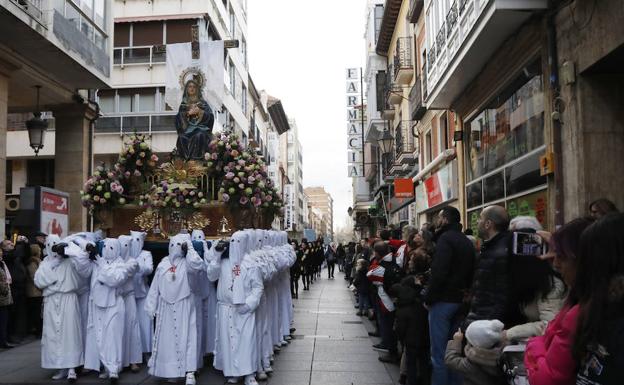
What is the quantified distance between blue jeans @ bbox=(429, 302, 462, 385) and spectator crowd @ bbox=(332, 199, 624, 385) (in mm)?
11

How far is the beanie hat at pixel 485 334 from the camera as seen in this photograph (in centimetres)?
379

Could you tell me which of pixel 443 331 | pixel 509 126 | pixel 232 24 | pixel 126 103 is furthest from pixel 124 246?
pixel 232 24

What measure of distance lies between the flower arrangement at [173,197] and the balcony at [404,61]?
16828 mm

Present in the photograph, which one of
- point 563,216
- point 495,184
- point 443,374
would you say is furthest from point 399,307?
point 495,184

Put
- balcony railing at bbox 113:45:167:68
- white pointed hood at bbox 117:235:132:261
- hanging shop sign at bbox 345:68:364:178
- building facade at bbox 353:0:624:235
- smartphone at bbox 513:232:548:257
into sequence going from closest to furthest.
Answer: smartphone at bbox 513:232:548:257
white pointed hood at bbox 117:235:132:261
building facade at bbox 353:0:624:235
balcony railing at bbox 113:45:167:68
hanging shop sign at bbox 345:68:364:178

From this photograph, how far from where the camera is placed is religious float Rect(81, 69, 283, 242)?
1148cm

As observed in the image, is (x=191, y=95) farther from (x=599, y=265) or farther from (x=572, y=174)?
(x=599, y=265)

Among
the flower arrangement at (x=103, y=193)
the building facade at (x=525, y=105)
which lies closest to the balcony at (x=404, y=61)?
the building facade at (x=525, y=105)

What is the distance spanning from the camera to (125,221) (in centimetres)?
1212

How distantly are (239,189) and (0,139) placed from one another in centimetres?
597

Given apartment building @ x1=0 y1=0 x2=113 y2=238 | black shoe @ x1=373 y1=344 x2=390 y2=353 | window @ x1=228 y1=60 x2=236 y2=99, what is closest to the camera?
black shoe @ x1=373 y1=344 x2=390 y2=353

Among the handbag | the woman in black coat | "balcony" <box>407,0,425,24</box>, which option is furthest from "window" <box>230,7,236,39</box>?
the handbag

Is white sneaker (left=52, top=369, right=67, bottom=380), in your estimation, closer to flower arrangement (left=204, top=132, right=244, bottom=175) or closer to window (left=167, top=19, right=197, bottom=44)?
flower arrangement (left=204, top=132, right=244, bottom=175)

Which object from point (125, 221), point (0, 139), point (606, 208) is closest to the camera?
point (606, 208)
